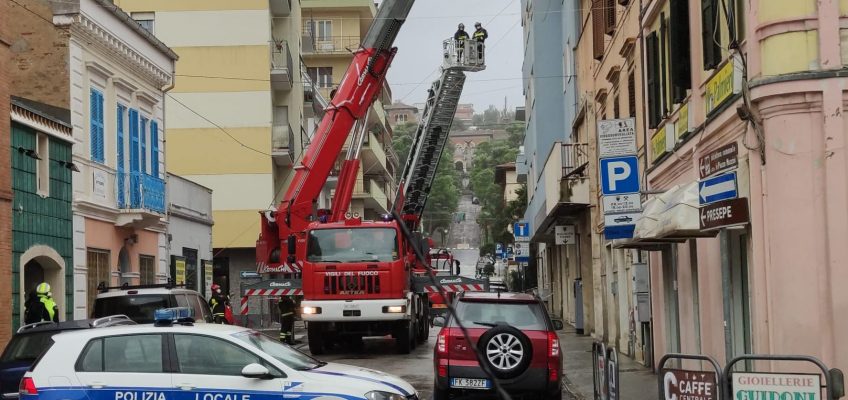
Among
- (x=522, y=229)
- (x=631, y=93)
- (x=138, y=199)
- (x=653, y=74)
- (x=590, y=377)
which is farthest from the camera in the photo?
(x=522, y=229)

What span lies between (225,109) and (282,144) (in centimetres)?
275

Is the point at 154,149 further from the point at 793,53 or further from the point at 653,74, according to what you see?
the point at 793,53

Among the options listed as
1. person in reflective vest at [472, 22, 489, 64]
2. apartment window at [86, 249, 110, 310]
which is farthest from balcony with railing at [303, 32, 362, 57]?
apartment window at [86, 249, 110, 310]

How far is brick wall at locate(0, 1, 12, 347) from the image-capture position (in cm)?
1866

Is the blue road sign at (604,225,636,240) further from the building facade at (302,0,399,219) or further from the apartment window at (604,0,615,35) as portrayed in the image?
the building facade at (302,0,399,219)

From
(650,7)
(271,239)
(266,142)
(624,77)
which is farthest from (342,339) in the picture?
(266,142)

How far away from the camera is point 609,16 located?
23641 millimetres

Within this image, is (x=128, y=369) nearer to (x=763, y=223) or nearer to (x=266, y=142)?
(x=763, y=223)

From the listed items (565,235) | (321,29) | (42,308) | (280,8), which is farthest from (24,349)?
(321,29)

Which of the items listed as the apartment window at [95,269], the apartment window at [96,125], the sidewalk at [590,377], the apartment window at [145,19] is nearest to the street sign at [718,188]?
the sidewalk at [590,377]

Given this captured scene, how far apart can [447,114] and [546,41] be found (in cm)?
828

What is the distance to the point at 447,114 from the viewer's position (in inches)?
1208

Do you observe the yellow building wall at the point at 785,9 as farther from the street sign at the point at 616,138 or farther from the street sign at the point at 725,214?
the street sign at the point at 616,138

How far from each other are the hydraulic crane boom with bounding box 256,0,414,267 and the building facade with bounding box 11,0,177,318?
3263mm
